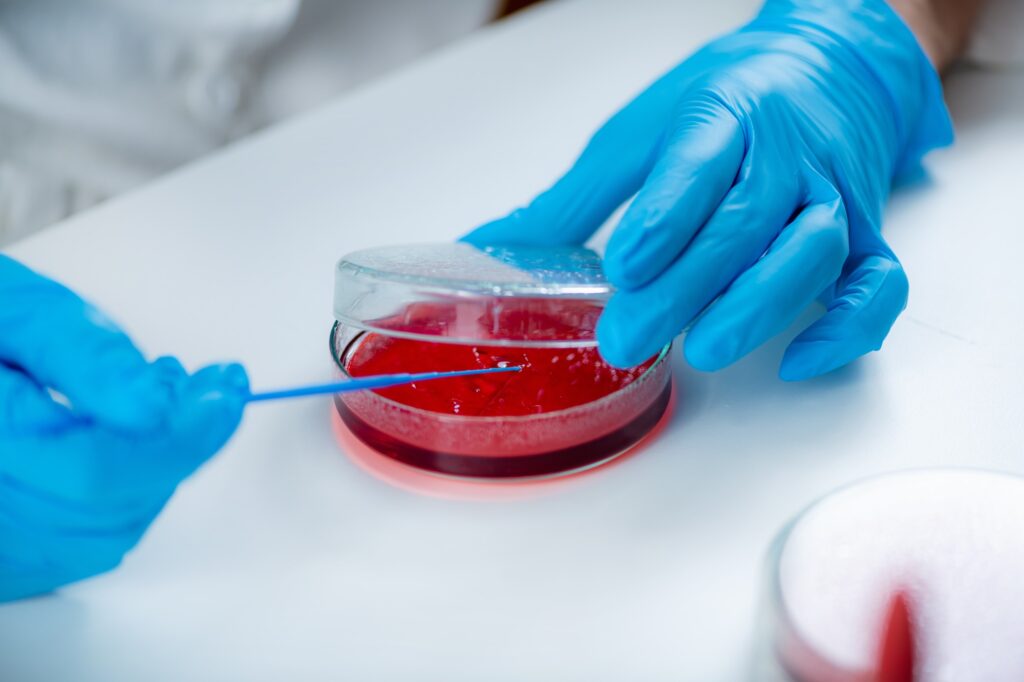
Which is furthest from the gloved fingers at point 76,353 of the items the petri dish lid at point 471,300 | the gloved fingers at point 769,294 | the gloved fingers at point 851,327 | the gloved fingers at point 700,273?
the gloved fingers at point 851,327

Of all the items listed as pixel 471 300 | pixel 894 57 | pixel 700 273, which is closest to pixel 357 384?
pixel 471 300

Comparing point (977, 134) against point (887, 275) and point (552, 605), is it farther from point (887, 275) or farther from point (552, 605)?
point (552, 605)

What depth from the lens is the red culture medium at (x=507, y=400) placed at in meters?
0.90


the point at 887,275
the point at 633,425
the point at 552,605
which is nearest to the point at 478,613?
the point at 552,605

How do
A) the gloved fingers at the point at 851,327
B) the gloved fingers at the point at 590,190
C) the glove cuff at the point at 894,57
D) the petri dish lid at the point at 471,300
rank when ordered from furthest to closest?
1. the glove cuff at the point at 894,57
2. the gloved fingers at the point at 590,190
3. the gloved fingers at the point at 851,327
4. the petri dish lid at the point at 471,300

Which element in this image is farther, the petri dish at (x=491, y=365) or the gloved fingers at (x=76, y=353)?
the petri dish at (x=491, y=365)

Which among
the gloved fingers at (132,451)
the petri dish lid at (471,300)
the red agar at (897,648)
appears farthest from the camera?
the petri dish lid at (471,300)

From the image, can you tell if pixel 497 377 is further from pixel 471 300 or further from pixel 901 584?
pixel 901 584

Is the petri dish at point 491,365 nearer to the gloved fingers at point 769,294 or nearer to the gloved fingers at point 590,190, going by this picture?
the gloved fingers at point 769,294

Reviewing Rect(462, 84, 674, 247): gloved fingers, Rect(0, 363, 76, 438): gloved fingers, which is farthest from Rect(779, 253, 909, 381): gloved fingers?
Rect(0, 363, 76, 438): gloved fingers

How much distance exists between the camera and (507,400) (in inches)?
38.4

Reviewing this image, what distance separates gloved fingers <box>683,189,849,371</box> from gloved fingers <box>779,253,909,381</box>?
5cm

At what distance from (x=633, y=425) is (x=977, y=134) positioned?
1039 millimetres

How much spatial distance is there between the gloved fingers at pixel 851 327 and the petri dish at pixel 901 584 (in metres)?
0.33
